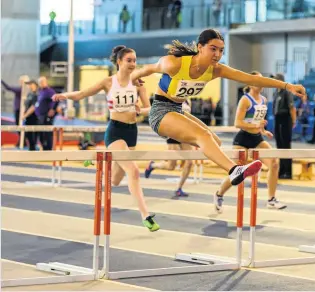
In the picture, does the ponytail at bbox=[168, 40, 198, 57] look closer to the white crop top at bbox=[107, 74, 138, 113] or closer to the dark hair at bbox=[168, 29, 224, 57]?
the dark hair at bbox=[168, 29, 224, 57]

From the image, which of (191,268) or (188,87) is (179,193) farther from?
(191,268)

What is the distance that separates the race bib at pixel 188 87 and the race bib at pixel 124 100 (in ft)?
7.96

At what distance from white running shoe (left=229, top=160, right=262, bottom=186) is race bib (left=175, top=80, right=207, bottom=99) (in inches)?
35.6

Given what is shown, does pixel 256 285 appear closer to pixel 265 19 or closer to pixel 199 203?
pixel 199 203

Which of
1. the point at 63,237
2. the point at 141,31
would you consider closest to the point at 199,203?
the point at 63,237

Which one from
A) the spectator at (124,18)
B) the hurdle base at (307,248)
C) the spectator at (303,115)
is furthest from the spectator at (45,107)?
the spectator at (124,18)

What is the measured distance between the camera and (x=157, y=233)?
943 centimetres

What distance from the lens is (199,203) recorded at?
12328 mm

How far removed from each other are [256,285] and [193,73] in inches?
72.1

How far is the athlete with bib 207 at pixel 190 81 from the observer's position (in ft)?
23.6

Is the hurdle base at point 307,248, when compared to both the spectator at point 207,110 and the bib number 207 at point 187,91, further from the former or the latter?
the spectator at point 207,110

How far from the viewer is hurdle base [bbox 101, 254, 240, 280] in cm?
685

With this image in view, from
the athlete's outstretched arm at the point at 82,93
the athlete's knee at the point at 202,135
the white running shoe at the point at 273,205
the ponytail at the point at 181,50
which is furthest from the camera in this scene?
the white running shoe at the point at 273,205

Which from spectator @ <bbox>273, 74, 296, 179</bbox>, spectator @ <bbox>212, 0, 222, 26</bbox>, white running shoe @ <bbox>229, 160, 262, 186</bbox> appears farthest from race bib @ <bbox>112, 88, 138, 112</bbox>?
spectator @ <bbox>212, 0, 222, 26</bbox>
